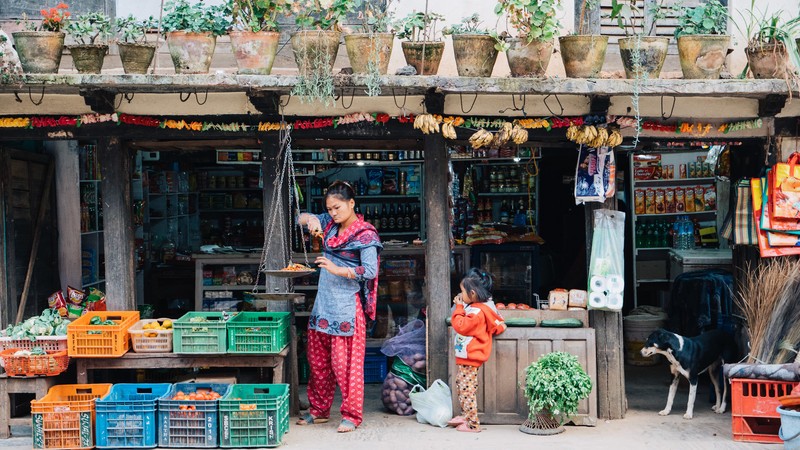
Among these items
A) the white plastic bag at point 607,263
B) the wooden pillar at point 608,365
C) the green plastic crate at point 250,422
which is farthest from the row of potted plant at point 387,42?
the green plastic crate at point 250,422

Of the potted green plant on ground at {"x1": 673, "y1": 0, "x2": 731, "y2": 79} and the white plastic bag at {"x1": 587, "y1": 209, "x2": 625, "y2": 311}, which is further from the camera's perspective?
the white plastic bag at {"x1": 587, "y1": 209, "x2": 625, "y2": 311}

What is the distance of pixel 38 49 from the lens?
8.33 meters

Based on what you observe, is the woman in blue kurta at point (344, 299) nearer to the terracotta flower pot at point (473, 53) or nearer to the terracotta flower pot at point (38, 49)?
the terracotta flower pot at point (473, 53)

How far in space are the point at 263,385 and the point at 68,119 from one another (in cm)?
327

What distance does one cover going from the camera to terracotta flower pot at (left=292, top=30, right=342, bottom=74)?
8258mm

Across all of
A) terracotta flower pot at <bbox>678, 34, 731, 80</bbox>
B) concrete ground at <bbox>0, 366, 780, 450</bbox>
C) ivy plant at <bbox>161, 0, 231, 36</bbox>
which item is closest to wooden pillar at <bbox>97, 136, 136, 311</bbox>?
ivy plant at <bbox>161, 0, 231, 36</bbox>

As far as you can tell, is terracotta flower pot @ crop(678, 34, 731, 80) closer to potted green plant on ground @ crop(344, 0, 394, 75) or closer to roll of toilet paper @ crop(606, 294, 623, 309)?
roll of toilet paper @ crop(606, 294, 623, 309)

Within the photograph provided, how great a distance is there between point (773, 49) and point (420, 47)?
3.27 metres

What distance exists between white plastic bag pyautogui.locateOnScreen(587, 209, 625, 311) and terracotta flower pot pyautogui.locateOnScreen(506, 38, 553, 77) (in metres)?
1.64

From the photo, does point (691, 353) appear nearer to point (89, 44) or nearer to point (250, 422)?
point (250, 422)

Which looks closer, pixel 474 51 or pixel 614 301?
pixel 474 51

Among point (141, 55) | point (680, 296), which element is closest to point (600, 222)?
point (680, 296)

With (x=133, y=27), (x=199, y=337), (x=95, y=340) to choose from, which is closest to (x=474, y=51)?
(x=133, y=27)

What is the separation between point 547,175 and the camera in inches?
581
